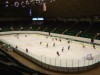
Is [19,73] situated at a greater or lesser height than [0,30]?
greater

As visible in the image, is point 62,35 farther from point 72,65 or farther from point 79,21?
point 72,65

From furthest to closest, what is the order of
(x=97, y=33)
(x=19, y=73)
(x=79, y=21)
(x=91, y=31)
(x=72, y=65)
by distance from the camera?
(x=79, y=21)
(x=91, y=31)
(x=97, y=33)
(x=72, y=65)
(x=19, y=73)

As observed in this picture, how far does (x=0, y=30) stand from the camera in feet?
153

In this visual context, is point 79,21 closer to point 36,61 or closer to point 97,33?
point 97,33

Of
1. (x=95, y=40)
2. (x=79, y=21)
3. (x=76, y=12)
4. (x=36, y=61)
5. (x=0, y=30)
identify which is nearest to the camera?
(x=36, y=61)

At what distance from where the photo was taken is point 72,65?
1492 cm

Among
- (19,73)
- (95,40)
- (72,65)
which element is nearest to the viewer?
(19,73)

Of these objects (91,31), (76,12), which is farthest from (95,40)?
(76,12)

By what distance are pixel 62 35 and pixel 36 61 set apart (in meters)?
21.9

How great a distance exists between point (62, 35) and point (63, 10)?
5.19 meters

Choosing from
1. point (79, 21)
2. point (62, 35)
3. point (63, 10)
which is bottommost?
point (62, 35)

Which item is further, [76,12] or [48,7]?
[48,7]

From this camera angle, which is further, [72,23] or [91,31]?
[72,23]

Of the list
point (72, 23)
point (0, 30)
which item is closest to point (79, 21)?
point (72, 23)
